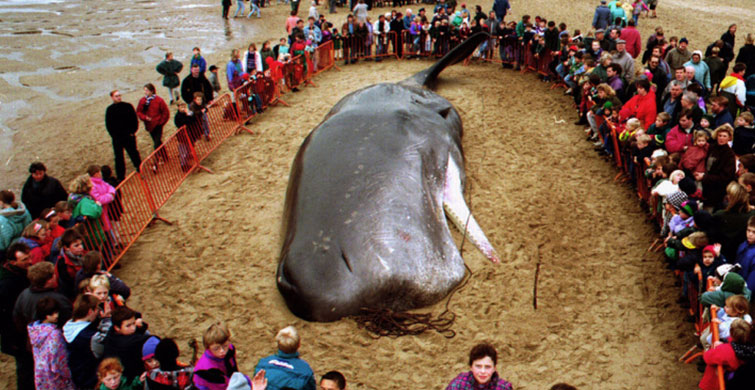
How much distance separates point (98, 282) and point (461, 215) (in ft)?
18.5

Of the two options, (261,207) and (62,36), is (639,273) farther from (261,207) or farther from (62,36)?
(62,36)

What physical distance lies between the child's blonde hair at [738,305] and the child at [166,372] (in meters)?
5.49

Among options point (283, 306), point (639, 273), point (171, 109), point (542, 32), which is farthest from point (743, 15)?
point (283, 306)

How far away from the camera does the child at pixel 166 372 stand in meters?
5.05

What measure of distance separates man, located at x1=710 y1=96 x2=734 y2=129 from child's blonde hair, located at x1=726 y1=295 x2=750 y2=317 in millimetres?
4831

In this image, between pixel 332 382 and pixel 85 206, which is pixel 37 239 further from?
pixel 332 382

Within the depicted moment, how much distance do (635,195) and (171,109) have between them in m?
12.6

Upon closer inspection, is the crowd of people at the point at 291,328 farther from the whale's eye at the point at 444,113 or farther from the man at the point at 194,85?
the whale's eye at the point at 444,113

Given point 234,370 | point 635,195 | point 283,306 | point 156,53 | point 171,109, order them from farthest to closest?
1. point 156,53
2. point 171,109
3. point 635,195
4. point 283,306
5. point 234,370

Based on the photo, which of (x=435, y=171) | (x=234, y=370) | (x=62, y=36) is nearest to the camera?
(x=234, y=370)

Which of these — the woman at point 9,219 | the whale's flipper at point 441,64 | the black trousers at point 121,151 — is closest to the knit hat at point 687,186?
the whale's flipper at point 441,64

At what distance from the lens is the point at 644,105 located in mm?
11062

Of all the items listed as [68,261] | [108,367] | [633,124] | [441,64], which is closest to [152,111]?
[68,261]

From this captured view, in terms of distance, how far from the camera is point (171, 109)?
1631cm
